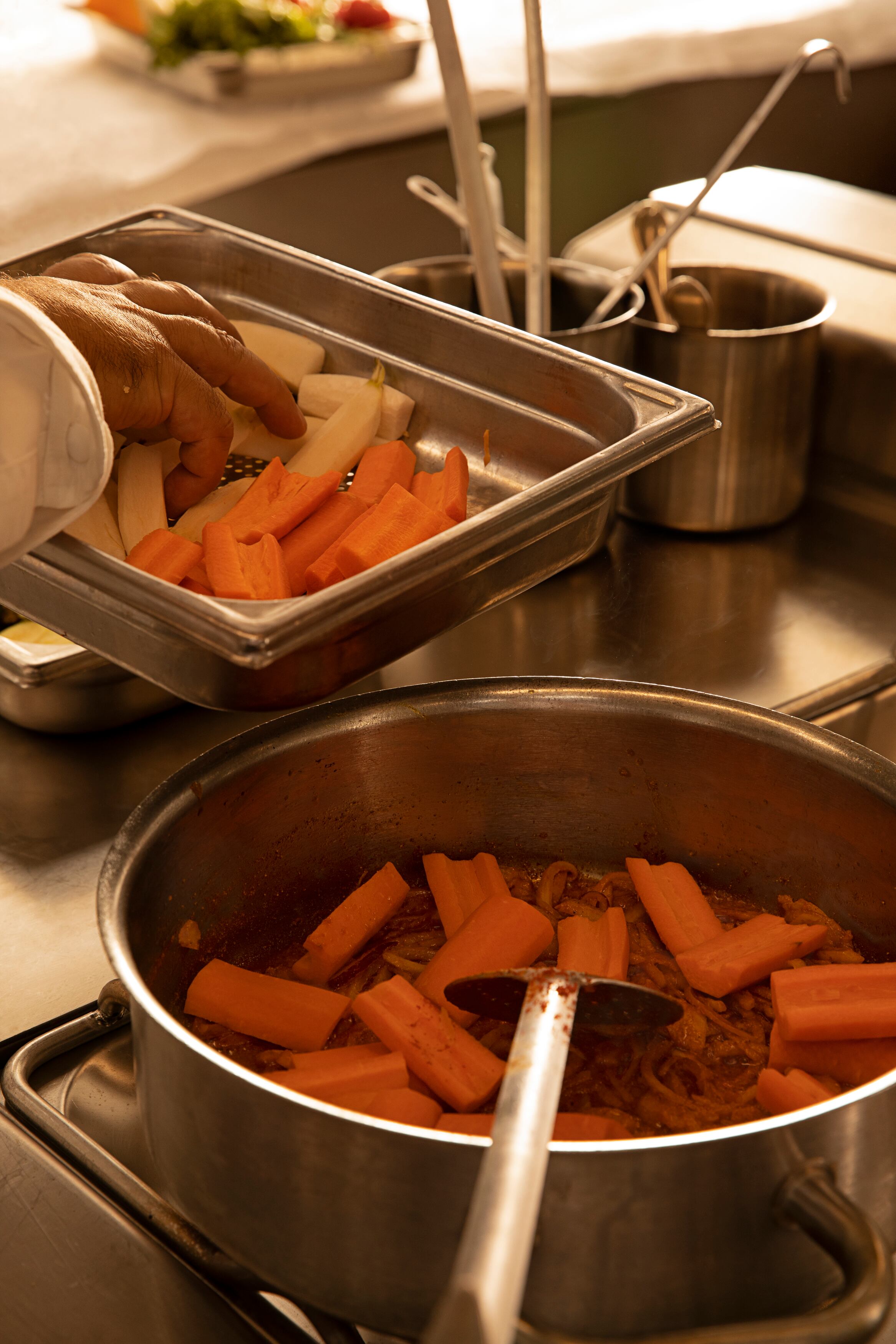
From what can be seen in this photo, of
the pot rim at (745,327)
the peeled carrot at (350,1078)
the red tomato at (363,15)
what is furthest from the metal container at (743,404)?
the red tomato at (363,15)

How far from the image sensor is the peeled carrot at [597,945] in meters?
0.68

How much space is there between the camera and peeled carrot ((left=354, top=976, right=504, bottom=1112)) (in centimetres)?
59

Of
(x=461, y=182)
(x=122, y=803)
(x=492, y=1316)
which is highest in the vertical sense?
(x=461, y=182)

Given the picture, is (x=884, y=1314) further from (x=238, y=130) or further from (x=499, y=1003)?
(x=238, y=130)

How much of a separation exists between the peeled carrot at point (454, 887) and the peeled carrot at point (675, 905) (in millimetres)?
77

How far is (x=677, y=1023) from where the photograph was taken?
66 centimetres

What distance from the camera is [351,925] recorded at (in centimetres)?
71

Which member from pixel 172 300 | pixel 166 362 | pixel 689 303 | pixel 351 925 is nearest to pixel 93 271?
pixel 172 300

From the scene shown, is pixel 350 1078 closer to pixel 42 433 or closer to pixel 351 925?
pixel 351 925

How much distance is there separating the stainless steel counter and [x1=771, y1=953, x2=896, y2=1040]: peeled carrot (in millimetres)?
391

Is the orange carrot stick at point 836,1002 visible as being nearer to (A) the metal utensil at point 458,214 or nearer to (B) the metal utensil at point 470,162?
(B) the metal utensil at point 470,162

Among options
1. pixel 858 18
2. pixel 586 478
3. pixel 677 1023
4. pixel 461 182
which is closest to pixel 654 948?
pixel 677 1023

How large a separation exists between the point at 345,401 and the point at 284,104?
189 cm

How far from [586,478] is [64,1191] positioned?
42cm
